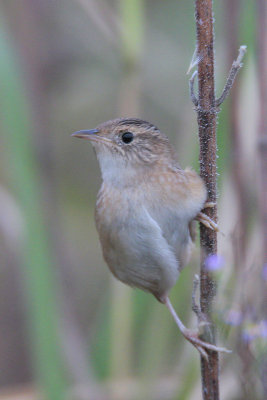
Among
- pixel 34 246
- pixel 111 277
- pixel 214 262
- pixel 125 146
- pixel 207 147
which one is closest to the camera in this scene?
pixel 214 262

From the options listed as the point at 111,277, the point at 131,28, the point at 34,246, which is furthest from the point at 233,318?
the point at 111,277

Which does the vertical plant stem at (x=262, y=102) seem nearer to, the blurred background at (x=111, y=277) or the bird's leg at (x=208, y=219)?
the blurred background at (x=111, y=277)

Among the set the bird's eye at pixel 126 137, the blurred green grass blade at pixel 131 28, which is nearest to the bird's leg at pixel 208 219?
the bird's eye at pixel 126 137

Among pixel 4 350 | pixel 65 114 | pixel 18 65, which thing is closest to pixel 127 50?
pixel 18 65

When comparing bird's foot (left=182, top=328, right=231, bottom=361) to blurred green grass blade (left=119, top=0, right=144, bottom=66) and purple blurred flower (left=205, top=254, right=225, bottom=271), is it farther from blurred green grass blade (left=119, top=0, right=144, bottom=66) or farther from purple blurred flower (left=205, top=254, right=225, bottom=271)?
blurred green grass blade (left=119, top=0, right=144, bottom=66)

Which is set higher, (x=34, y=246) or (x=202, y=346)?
(x=34, y=246)

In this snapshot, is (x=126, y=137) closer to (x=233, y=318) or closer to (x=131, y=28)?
(x=131, y=28)

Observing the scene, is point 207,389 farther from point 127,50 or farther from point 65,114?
point 65,114
